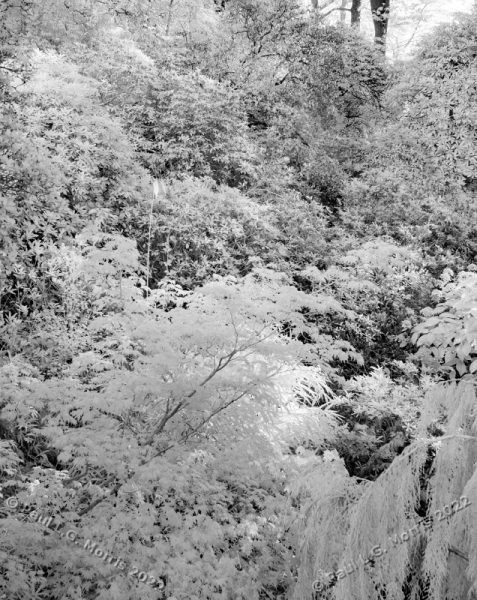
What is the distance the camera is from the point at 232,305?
371 centimetres

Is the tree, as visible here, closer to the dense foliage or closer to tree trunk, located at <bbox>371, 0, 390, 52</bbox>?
tree trunk, located at <bbox>371, 0, 390, 52</bbox>

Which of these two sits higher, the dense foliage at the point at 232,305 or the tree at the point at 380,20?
the tree at the point at 380,20

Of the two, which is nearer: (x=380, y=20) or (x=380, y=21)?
(x=380, y=20)

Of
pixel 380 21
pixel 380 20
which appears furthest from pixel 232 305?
pixel 380 21

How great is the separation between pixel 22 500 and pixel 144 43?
8.89m

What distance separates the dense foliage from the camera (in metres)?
2.33

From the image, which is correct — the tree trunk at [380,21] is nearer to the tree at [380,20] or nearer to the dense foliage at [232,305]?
the tree at [380,20]

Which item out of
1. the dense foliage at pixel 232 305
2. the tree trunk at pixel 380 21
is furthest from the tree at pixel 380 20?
the dense foliage at pixel 232 305

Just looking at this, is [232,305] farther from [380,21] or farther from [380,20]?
[380,21]

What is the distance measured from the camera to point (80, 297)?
5191 millimetres

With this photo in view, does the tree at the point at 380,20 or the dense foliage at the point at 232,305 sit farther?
the tree at the point at 380,20

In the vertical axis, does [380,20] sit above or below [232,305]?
above

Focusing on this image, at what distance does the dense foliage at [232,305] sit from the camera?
233cm

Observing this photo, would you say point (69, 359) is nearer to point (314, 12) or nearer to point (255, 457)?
point (255, 457)
